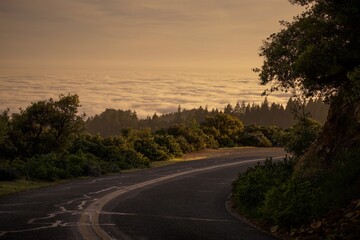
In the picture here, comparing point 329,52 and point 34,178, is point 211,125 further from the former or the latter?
point 329,52

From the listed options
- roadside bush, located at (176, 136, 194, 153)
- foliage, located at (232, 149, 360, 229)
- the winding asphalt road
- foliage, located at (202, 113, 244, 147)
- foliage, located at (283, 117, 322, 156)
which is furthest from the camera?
foliage, located at (202, 113, 244, 147)

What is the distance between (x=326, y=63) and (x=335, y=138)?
11.5ft

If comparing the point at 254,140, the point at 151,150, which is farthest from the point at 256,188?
the point at 254,140

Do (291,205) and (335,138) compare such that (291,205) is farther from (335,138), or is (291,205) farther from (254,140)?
(254,140)

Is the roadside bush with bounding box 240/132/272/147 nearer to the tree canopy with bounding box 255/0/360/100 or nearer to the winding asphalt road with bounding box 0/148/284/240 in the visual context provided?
the winding asphalt road with bounding box 0/148/284/240

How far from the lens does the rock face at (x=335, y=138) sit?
14812mm

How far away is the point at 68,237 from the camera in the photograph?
9.76m

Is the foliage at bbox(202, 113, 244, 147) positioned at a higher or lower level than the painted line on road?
higher

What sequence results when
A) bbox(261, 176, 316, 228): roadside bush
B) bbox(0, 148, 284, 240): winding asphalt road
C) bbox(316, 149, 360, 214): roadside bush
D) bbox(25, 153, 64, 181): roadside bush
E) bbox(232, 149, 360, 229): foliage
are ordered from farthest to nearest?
bbox(25, 153, 64, 181): roadside bush < bbox(261, 176, 316, 228): roadside bush < bbox(232, 149, 360, 229): foliage < bbox(316, 149, 360, 214): roadside bush < bbox(0, 148, 284, 240): winding asphalt road

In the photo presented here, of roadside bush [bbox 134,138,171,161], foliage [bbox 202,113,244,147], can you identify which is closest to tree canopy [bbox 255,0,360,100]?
roadside bush [bbox 134,138,171,161]

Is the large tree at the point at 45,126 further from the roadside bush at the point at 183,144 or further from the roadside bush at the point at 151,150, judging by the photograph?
the roadside bush at the point at 183,144

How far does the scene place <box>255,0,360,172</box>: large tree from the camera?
14.2m

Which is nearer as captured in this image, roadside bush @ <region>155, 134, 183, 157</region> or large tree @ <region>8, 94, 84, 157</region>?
large tree @ <region>8, 94, 84, 157</region>

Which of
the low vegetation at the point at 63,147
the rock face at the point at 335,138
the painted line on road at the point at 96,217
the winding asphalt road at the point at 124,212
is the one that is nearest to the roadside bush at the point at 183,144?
the low vegetation at the point at 63,147
